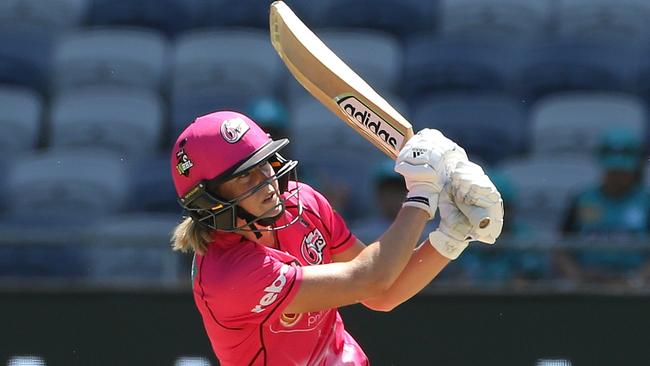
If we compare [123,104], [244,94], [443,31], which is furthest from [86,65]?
[443,31]

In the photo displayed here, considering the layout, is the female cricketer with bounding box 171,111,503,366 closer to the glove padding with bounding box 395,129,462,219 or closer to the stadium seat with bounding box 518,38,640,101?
the glove padding with bounding box 395,129,462,219

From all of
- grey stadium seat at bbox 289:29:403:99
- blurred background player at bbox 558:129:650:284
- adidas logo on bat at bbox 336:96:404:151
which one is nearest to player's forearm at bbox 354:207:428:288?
adidas logo on bat at bbox 336:96:404:151

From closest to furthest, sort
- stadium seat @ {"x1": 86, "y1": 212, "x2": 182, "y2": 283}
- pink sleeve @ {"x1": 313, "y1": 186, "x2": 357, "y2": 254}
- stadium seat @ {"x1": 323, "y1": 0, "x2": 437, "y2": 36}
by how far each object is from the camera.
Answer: pink sleeve @ {"x1": 313, "y1": 186, "x2": 357, "y2": 254}, stadium seat @ {"x1": 86, "y1": 212, "x2": 182, "y2": 283}, stadium seat @ {"x1": 323, "y1": 0, "x2": 437, "y2": 36}

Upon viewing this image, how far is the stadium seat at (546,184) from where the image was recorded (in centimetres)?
671

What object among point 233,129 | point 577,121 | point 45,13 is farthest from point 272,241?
point 45,13

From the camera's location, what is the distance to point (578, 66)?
757 centimetres

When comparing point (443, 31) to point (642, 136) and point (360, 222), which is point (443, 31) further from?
point (360, 222)

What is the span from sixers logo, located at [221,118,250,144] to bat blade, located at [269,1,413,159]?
1.48 ft

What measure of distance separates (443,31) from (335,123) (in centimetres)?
119

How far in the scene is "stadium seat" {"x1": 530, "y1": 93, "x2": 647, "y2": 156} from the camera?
23.3ft

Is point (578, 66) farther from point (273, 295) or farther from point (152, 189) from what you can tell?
point (273, 295)

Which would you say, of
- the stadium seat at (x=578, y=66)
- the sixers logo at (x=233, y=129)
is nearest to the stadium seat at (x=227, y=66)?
the stadium seat at (x=578, y=66)

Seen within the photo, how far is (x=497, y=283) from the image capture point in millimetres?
5371

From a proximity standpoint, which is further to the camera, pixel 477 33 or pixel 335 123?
pixel 477 33
